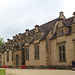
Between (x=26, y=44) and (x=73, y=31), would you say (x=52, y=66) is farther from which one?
(x=26, y=44)

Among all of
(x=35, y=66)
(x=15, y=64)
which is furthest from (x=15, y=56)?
(x=35, y=66)

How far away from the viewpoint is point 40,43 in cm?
3562

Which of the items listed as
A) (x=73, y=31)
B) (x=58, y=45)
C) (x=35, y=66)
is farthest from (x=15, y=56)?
(x=73, y=31)

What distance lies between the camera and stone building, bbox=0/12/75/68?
28.5 meters

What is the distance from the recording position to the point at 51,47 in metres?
33.1

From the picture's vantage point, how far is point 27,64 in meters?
41.2

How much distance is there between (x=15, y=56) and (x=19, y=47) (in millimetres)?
3574

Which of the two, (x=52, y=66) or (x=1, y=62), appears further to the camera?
(x=1, y=62)

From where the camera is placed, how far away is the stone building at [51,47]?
28509 mm

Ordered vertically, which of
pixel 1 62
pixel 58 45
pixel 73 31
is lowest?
pixel 1 62

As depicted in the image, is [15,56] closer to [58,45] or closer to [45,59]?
[45,59]

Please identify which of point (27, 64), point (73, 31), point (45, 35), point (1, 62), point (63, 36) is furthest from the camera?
point (1, 62)

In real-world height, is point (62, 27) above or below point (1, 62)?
above

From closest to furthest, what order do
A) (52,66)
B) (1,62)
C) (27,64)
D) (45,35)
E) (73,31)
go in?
(73,31), (52,66), (45,35), (27,64), (1,62)
